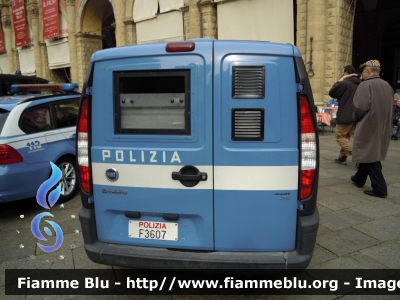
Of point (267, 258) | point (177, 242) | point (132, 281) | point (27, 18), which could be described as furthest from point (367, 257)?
point (27, 18)

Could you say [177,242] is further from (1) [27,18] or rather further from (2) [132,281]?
(1) [27,18]

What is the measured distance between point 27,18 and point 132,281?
96.5ft

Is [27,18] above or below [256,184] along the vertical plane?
above

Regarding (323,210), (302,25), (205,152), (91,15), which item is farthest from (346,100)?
(91,15)

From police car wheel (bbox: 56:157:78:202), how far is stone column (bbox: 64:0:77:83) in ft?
62.4

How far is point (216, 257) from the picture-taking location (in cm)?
257

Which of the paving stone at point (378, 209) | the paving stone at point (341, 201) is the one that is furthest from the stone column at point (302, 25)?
the paving stone at point (378, 209)

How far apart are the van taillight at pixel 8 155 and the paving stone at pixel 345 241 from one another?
3933 mm

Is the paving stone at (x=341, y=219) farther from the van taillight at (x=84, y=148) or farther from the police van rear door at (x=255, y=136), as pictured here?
the van taillight at (x=84, y=148)

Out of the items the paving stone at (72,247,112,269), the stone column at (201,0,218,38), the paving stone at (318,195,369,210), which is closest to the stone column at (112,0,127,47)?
the stone column at (201,0,218,38)

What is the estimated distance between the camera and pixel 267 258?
2.55 m

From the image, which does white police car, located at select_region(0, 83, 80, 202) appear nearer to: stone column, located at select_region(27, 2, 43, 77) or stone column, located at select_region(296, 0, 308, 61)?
stone column, located at select_region(296, 0, 308, 61)

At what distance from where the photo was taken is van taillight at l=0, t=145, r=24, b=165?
4.46m

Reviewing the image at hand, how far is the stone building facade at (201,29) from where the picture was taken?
1170 cm
